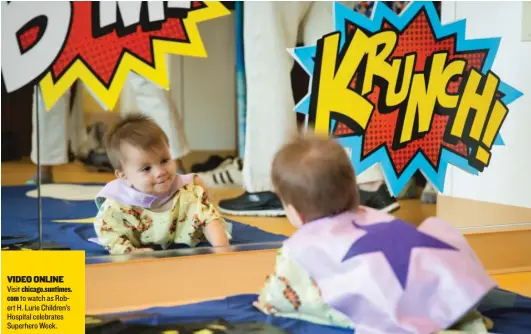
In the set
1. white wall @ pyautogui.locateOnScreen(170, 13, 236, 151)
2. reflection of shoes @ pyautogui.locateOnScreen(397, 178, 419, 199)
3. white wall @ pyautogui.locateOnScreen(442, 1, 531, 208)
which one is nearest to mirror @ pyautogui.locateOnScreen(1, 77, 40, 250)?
white wall @ pyautogui.locateOnScreen(170, 13, 236, 151)

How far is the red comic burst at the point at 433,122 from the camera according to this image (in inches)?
52.2

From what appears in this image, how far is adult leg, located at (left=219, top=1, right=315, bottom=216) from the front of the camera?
4.58 feet

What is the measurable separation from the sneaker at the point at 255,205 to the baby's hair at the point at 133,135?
1.10ft

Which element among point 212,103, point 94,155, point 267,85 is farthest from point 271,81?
point 212,103

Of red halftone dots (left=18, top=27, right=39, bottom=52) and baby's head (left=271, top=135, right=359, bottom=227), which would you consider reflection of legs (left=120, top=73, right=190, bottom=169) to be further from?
baby's head (left=271, top=135, right=359, bottom=227)

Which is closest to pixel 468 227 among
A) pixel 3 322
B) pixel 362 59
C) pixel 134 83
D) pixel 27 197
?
pixel 362 59

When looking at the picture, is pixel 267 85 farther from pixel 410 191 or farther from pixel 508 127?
pixel 508 127

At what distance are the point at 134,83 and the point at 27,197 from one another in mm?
565

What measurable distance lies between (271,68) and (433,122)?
36 centimetres

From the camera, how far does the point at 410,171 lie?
54.3 inches

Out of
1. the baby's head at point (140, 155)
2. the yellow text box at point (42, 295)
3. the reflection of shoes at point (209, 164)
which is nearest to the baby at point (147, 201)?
the baby's head at point (140, 155)

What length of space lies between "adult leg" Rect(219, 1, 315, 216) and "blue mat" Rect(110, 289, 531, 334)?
39 centimetres

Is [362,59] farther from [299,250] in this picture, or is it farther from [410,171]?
[299,250]

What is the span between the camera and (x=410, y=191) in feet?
4.55
